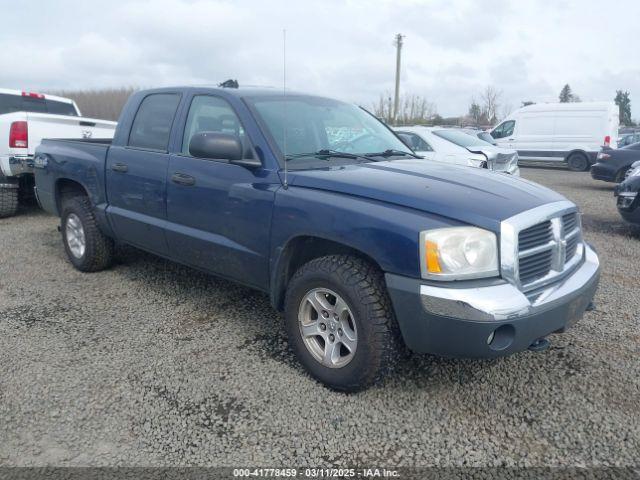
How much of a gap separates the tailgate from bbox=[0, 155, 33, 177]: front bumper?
129mm

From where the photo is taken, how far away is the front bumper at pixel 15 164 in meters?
7.08

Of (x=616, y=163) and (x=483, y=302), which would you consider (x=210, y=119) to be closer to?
(x=483, y=302)

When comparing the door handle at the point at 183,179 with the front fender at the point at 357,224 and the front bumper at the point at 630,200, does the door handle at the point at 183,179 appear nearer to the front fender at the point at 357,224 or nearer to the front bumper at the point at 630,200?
the front fender at the point at 357,224

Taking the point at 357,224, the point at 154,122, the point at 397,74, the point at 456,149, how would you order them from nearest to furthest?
the point at 357,224 → the point at 154,122 → the point at 456,149 → the point at 397,74

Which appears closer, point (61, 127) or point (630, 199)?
point (630, 199)

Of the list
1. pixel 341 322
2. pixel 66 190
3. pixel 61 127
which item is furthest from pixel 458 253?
pixel 61 127

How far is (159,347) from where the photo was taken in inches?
140

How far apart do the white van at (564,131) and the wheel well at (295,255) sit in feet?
55.4

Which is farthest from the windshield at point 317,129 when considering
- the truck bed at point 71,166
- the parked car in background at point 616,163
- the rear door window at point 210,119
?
the parked car in background at point 616,163

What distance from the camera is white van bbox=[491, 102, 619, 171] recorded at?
682 inches

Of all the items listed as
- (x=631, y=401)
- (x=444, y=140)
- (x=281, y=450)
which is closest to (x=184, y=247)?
(x=281, y=450)

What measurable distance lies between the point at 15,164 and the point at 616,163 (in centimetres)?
1175

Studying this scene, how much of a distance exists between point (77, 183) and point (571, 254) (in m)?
4.44

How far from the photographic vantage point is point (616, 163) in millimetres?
11820
